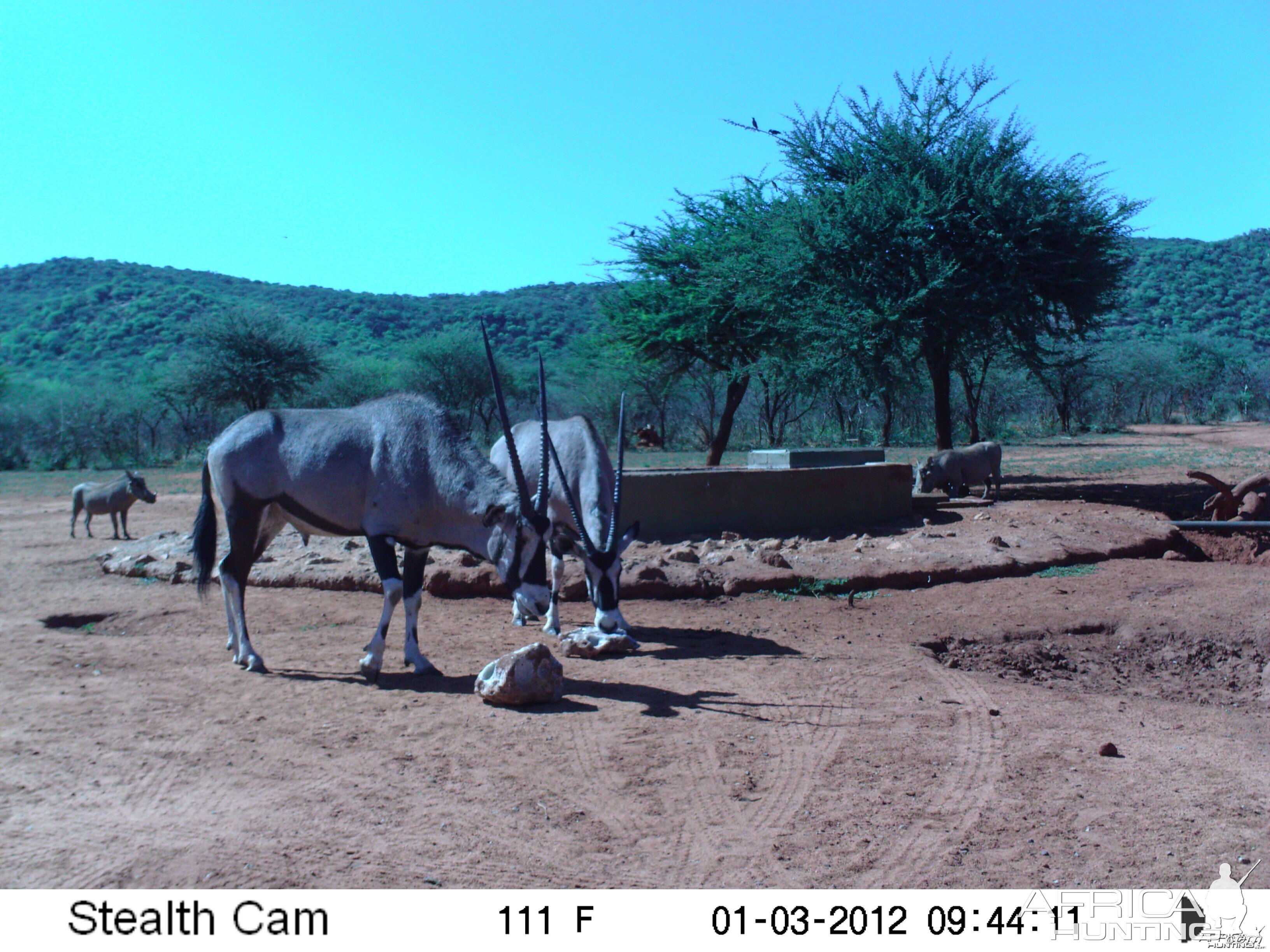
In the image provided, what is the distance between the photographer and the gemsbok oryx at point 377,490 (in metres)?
6.62

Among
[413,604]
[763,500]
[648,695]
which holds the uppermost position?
[763,500]

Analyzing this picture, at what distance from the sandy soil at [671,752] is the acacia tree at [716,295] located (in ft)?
37.9

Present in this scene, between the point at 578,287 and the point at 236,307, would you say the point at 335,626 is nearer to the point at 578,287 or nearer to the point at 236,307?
the point at 236,307

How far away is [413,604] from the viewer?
6809 mm

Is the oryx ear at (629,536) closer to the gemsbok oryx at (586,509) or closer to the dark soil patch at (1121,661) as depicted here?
the gemsbok oryx at (586,509)

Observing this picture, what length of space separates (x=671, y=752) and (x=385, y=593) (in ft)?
8.41

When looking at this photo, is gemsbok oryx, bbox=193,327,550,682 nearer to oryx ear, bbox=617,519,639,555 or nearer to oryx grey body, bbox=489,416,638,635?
oryx grey body, bbox=489,416,638,635

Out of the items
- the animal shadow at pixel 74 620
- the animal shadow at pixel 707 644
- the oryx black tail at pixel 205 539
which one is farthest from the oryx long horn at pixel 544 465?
the animal shadow at pixel 74 620

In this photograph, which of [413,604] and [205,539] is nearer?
[413,604]

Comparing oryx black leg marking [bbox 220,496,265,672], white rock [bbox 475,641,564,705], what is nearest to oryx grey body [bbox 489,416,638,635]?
white rock [bbox 475,641,564,705]

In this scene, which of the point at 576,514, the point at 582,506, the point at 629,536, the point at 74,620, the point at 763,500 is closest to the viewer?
the point at 576,514

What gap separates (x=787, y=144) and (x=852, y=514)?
30.9ft

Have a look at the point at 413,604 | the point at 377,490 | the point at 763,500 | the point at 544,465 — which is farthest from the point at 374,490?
the point at 763,500

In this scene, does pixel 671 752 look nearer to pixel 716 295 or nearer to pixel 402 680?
→ pixel 402 680
